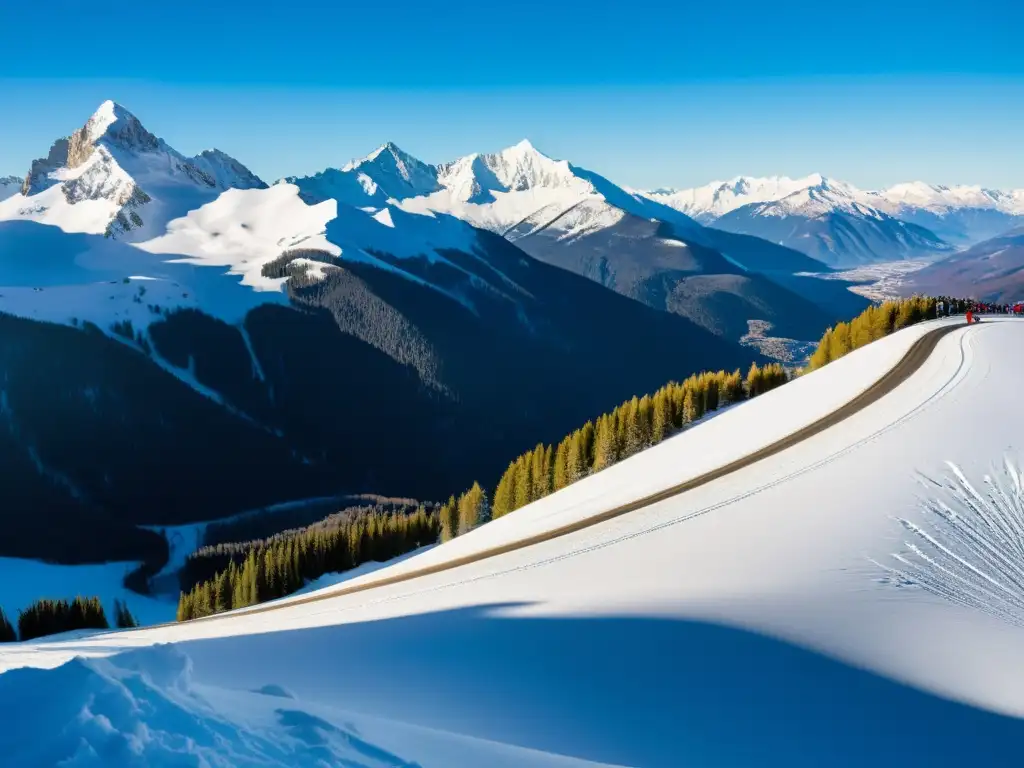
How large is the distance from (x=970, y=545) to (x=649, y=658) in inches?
510


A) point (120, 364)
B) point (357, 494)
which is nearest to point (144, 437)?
point (120, 364)

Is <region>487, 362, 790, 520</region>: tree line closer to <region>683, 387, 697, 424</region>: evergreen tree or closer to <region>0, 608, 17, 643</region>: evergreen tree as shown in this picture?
<region>683, 387, 697, 424</region>: evergreen tree

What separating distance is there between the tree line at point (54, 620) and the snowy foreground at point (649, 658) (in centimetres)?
4751

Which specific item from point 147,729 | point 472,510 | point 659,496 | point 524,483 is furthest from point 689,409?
point 147,729

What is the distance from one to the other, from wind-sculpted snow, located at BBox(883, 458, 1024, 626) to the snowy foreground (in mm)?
88

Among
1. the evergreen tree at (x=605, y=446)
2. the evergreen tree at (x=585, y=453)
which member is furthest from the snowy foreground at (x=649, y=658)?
the evergreen tree at (x=585, y=453)

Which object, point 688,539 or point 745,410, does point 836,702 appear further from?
point 745,410

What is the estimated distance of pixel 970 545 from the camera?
22.9 meters

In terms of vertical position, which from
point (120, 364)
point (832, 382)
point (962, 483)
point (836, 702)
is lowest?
point (836, 702)

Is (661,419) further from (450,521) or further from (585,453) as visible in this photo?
(450,521)

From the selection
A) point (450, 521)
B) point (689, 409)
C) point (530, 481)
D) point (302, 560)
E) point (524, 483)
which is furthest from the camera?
point (450, 521)

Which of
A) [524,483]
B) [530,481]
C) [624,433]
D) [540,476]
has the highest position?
[624,433]

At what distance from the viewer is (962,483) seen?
2803 centimetres

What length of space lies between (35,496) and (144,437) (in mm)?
30765
